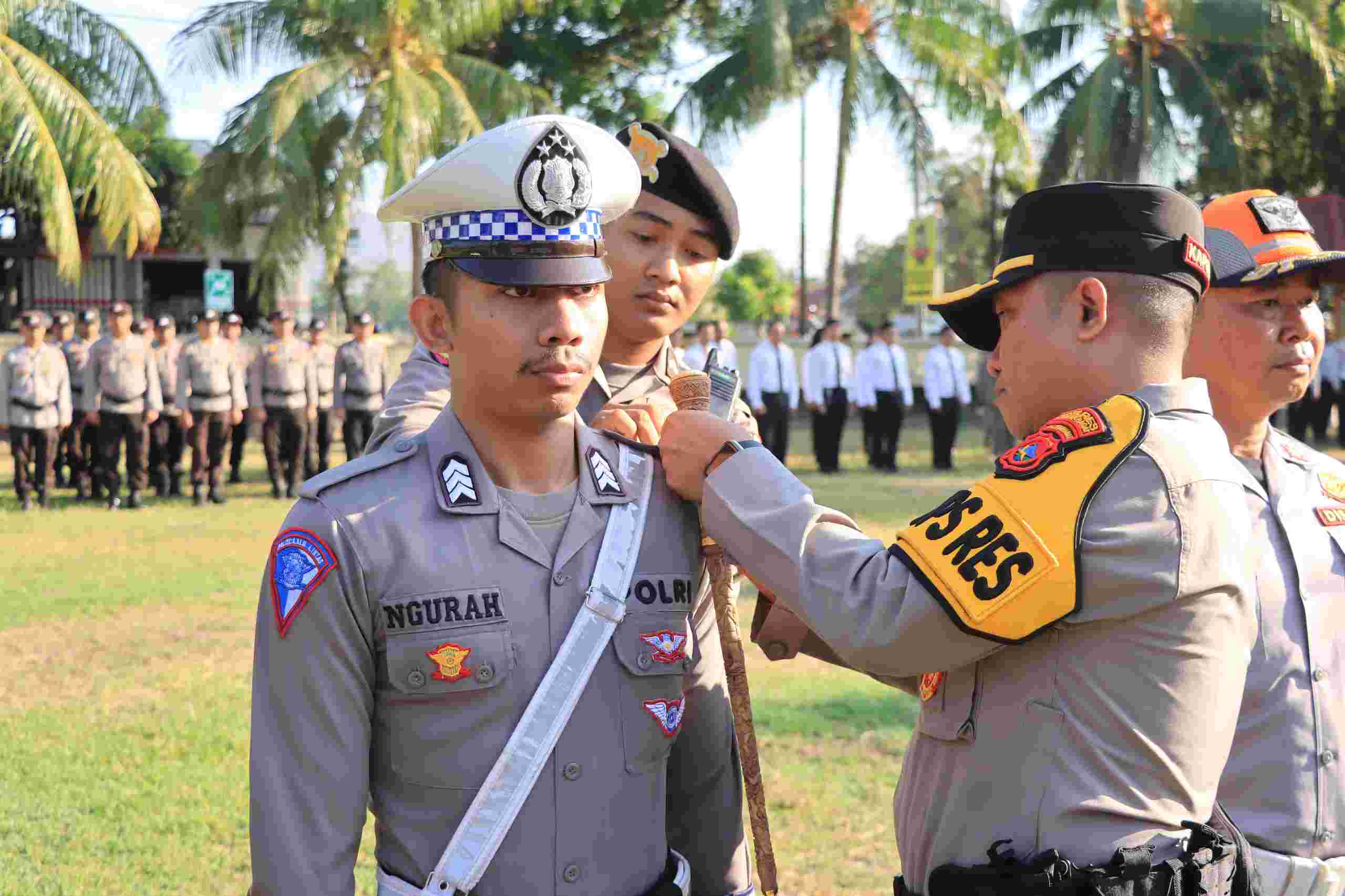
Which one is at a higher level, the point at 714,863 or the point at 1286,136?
the point at 1286,136

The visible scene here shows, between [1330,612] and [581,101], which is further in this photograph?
[581,101]

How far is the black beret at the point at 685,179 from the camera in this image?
8.98 ft

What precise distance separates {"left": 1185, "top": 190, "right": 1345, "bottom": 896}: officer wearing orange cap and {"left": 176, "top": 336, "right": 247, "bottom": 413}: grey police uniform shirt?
1292cm

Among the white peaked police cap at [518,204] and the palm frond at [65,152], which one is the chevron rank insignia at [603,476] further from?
the palm frond at [65,152]

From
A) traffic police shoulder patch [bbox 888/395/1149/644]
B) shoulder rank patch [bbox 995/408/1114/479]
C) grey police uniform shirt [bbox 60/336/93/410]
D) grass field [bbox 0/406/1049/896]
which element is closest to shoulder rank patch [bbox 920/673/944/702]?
traffic police shoulder patch [bbox 888/395/1149/644]

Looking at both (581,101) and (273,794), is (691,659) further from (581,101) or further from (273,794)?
(581,101)

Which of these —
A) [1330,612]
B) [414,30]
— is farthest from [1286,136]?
[1330,612]

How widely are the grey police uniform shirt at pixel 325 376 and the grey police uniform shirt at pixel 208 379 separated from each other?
139 centimetres

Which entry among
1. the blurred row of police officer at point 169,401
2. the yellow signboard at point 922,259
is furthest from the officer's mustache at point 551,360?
the yellow signboard at point 922,259

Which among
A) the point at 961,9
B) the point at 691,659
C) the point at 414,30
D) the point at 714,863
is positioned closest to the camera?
the point at 691,659

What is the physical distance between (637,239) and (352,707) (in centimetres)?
123

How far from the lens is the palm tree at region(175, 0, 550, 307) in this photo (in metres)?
18.1

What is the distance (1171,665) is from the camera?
199cm

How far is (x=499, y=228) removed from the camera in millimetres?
2061
